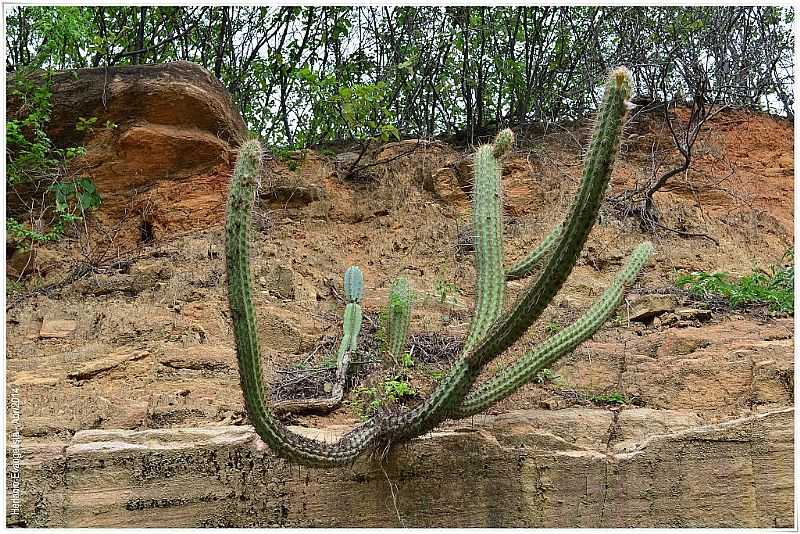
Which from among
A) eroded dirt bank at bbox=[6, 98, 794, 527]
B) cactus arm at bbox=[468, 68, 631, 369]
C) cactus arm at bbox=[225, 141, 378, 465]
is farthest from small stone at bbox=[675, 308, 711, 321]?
cactus arm at bbox=[225, 141, 378, 465]

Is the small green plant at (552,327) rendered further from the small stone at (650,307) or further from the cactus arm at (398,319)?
the cactus arm at (398,319)

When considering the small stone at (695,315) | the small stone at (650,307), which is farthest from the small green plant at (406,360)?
the small stone at (695,315)

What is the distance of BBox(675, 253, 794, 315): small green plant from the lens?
4.58 m

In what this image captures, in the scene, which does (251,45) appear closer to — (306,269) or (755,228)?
(306,269)

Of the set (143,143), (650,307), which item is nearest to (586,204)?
(650,307)

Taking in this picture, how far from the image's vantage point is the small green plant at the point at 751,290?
458cm

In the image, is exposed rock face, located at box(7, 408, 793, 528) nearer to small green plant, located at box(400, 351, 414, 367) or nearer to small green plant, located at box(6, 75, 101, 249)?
small green plant, located at box(400, 351, 414, 367)

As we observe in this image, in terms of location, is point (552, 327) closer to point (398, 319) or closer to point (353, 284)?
point (398, 319)

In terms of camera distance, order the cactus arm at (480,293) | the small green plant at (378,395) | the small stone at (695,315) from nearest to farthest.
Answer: the cactus arm at (480,293)
the small green plant at (378,395)
the small stone at (695,315)

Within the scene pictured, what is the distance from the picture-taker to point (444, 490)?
316cm

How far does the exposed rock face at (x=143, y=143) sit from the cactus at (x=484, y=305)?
11.4ft

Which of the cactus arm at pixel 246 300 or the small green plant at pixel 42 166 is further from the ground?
the small green plant at pixel 42 166

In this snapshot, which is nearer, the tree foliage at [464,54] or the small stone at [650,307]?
the small stone at [650,307]

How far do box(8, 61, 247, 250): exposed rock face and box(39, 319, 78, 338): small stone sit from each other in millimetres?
1561
